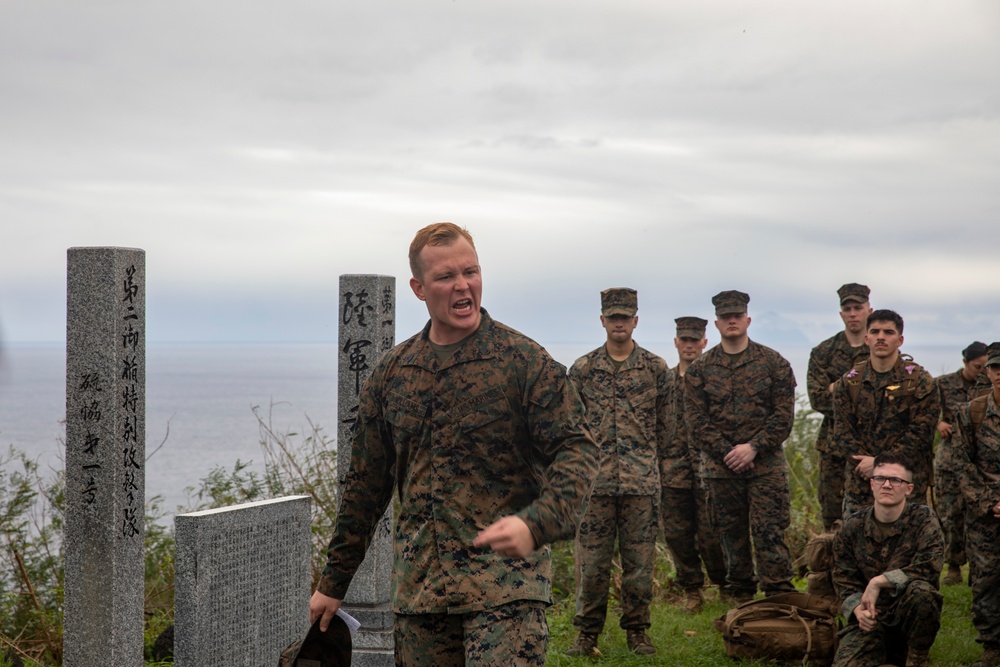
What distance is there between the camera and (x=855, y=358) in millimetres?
9414

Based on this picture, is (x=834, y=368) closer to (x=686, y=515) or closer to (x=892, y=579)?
(x=686, y=515)

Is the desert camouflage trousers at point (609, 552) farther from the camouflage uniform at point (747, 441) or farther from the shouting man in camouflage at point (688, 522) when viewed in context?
the shouting man in camouflage at point (688, 522)

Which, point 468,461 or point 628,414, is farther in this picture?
point 628,414

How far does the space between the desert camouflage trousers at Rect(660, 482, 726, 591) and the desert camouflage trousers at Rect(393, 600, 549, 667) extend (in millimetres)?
6090

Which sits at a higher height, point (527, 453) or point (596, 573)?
point (527, 453)

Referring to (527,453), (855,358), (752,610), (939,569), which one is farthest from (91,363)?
(855,358)

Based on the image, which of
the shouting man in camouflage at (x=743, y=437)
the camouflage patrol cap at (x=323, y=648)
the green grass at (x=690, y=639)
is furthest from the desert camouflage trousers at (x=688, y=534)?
the camouflage patrol cap at (x=323, y=648)

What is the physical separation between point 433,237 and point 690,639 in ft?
18.0

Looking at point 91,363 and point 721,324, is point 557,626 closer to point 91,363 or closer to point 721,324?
point 721,324

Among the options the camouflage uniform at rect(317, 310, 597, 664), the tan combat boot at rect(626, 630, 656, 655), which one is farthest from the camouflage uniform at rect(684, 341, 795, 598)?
the camouflage uniform at rect(317, 310, 597, 664)

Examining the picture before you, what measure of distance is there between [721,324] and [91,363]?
4.89 metres

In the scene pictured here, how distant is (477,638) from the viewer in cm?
370

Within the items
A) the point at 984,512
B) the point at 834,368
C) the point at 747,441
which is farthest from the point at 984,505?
the point at 834,368

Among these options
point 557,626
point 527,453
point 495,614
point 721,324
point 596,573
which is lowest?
point 557,626
